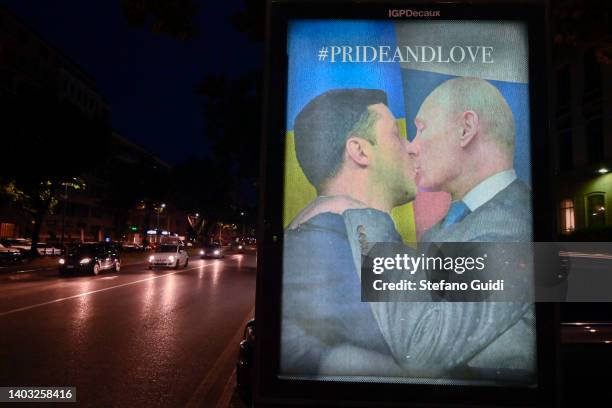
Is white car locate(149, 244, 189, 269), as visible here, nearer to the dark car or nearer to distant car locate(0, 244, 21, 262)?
the dark car

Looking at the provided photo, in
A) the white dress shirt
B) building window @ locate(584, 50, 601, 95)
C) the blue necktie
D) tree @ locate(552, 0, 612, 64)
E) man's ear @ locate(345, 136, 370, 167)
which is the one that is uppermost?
building window @ locate(584, 50, 601, 95)

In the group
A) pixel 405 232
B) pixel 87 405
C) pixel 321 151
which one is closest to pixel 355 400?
pixel 405 232

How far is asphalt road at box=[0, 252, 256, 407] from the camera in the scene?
19.4 ft

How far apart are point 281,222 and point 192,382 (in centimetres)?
428

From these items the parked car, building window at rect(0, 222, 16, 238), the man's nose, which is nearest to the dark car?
the parked car

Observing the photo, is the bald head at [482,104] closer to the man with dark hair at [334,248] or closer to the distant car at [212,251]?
the man with dark hair at [334,248]

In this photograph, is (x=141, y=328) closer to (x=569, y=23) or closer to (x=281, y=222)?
(x=281, y=222)

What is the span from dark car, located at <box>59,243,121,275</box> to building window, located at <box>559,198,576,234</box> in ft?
75.9

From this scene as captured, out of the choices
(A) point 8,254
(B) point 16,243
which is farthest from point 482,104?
(B) point 16,243

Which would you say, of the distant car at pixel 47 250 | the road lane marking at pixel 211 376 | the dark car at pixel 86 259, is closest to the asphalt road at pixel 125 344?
the road lane marking at pixel 211 376

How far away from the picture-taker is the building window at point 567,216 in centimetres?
→ 2483

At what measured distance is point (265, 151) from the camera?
2717 millimetres

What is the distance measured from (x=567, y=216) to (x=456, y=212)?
1015 inches

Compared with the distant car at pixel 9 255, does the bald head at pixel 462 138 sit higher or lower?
higher
